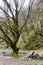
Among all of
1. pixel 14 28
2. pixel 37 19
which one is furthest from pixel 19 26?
pixel 37 19

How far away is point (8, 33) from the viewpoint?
1380cm

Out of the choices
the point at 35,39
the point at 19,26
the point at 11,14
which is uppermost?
the point at 11,14

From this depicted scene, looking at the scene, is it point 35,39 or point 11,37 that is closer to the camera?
point 11,37

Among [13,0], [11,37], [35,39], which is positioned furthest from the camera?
[35,39]

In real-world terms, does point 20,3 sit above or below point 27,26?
above

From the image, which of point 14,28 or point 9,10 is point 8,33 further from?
point 9,10

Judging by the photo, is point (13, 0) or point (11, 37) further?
point (11, 37)

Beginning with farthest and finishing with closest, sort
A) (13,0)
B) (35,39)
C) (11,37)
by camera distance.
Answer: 1. (35,39)
2. (11,37)
3. (13,0)

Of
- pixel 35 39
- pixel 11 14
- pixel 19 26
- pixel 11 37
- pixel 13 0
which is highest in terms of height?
pixel 13 0

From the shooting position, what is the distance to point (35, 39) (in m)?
16.7

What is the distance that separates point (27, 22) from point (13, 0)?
6.44 feet

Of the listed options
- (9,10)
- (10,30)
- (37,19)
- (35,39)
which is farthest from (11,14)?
(35,39)

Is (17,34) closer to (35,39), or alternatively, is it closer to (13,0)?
(13,0)

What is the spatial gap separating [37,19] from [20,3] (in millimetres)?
1803
